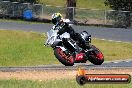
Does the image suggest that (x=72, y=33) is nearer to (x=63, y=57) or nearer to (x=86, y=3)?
(x=63, y=57)

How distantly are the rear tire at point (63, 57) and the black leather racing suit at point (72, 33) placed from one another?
39 cm

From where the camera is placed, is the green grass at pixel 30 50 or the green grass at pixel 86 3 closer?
the green grass at pixel 30 50

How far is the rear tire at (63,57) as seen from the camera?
33.1ft

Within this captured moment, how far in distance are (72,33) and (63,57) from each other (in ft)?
1.88

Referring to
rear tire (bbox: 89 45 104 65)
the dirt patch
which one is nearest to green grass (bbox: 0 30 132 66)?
the dirt patch

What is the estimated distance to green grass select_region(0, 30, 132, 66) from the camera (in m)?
27.3

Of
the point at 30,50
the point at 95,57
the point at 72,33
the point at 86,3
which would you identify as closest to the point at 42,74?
the point at 95,57

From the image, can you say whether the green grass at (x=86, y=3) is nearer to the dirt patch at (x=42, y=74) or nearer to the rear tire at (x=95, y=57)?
the dirt patch at (x=42, y=74)

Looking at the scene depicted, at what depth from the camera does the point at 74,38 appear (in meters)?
10.3

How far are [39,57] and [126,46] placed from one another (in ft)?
30.7

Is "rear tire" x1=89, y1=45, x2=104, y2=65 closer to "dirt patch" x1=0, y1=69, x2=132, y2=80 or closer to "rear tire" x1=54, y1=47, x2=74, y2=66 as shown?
"rear tire" x1=54, y1=47, x2=74, y2=66

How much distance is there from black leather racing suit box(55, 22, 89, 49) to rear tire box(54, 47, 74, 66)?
0.39 m

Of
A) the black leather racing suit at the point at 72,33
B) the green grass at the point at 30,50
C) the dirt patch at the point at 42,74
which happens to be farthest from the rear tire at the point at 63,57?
the green grass at the point at 30,50

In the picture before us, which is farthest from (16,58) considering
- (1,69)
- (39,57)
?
(1,69)
